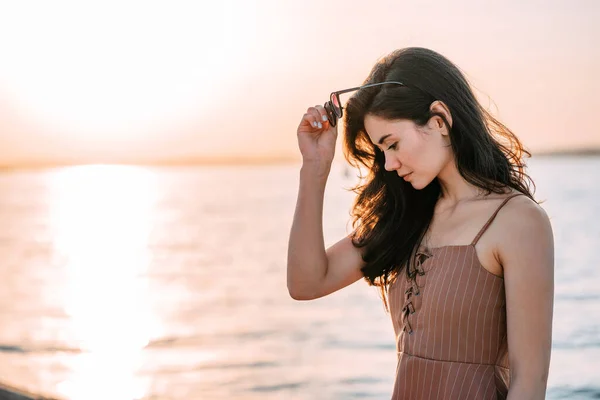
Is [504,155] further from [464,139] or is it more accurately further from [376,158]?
[376,158]

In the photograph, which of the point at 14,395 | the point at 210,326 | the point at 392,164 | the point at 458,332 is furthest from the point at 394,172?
the point at 210,326

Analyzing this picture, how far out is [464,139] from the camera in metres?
2.55

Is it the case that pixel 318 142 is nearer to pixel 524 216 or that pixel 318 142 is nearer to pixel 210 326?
pixel 524 216

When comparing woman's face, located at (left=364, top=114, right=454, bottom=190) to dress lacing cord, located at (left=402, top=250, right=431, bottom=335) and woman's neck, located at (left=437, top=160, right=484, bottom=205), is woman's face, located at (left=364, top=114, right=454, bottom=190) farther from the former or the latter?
dress lacing cord, located at (left=402, top=250, right=431, bottom=335)

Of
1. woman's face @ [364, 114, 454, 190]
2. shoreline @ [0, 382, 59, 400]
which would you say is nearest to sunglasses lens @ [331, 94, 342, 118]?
woman's face @ [364, 114, 454, 190]

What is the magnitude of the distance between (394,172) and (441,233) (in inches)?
11.5

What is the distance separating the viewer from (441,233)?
261 centimetres

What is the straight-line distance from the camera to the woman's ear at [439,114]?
2.51 m

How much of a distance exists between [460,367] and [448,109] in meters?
0.70

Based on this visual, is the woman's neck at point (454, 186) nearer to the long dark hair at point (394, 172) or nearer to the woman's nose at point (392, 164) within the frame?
the long dark hair at point (394, 172)

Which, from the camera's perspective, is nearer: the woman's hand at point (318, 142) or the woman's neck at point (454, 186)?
the woman's neck at point (454, 186)

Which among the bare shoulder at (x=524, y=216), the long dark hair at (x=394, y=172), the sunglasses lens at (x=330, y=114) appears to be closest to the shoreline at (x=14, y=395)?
the long dark hair at (x=394, y=172)

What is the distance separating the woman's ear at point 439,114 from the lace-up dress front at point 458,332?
275 mm

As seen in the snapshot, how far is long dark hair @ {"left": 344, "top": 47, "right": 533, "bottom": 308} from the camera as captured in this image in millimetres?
2529
